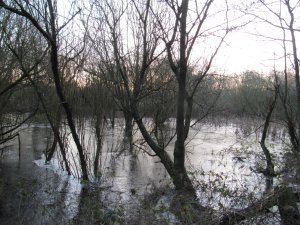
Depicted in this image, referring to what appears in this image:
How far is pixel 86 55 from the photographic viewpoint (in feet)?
27.7

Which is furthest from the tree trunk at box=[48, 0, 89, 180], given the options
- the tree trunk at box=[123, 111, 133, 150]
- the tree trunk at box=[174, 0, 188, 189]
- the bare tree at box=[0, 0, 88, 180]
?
the tree trunk at box=[174, 0, 188, 189]

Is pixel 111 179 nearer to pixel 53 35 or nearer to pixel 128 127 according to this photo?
pixel 128 127

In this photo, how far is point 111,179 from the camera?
851 centimetres

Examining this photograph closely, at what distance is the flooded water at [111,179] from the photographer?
6.20 m

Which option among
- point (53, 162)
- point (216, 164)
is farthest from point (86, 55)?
point (216, 164)

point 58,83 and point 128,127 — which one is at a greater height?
point 58,83

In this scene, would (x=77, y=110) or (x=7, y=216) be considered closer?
(x=7, y=216)

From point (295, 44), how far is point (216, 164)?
13.8ft

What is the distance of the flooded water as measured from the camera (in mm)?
6203

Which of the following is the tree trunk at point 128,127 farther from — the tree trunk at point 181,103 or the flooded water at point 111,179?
the tree trunk at point 181,103

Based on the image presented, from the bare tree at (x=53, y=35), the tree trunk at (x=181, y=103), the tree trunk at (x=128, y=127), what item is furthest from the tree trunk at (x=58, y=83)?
the tree trunk at (x=181, y=103)

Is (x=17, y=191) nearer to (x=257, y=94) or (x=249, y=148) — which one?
(x=249, y=148)

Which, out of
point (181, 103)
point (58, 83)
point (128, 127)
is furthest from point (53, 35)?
point (128, 127)

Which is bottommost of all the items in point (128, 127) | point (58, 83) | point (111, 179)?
point (111, 179)
